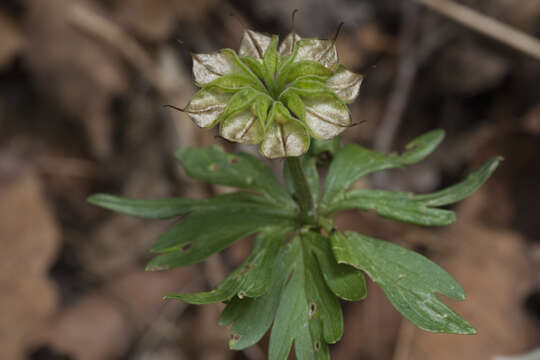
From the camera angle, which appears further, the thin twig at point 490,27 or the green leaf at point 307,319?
the thin twig at point 490,27

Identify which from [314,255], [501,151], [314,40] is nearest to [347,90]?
[314,40]

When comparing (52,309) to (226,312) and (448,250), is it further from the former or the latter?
(448,250)

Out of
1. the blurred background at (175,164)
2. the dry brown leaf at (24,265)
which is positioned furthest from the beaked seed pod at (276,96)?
the dry brown leaf at (24,265)

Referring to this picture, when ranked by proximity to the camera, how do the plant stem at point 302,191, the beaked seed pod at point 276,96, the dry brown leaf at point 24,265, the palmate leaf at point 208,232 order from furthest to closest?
the dry brown leaf at point 24,265, the palmate leaf at point 208,232, the plant stem at point 302,191, the beaked seed pod at point 276,96

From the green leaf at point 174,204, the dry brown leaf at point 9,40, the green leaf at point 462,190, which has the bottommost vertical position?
the dry brown leaf at point 9,40

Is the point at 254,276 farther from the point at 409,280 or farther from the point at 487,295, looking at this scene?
the point at 487,295

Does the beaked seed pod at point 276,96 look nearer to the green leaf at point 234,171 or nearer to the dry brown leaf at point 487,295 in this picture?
the green leaf at point 234,171

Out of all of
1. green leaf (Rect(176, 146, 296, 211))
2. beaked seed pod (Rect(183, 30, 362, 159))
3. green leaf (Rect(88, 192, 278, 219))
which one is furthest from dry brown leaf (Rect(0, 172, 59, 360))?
beaked seed pod (Rect(183, 30, 362, 159))
